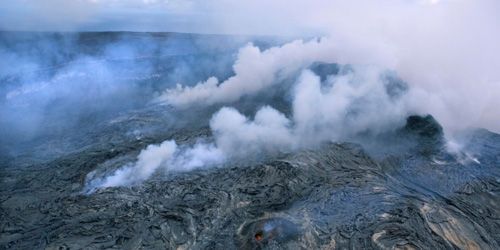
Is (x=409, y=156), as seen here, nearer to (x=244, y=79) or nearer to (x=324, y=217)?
(x=324, y=217)

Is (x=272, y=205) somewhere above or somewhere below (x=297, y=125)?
below

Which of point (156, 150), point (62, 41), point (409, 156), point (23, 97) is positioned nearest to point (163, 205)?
point (156, 150)

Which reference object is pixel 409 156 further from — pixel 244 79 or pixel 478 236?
pixel 244 79

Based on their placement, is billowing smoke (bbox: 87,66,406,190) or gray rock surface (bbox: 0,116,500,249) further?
billowing smoke (bbox: 87,66,406,190)

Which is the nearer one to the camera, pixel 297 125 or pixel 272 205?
pixel 272 205

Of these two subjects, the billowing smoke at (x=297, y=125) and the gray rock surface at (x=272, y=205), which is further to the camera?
the billowing smoke at (x=297, y=125)

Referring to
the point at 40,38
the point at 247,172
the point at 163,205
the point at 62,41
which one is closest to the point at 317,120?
the point at 247,172

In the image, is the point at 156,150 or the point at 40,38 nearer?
the point at 156,150

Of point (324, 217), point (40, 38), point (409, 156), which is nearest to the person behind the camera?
point (324, 217)

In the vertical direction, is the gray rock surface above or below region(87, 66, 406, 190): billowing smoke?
below

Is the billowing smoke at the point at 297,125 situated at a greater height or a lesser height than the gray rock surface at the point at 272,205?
greater

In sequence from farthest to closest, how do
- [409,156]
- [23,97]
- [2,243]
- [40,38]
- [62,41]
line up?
[62,41] < [40,38] < [23,97] < [409,156] < [2,243]
